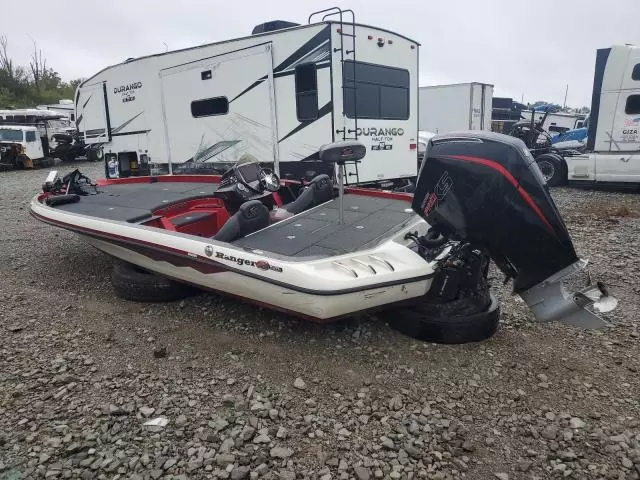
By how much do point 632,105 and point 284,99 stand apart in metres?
7.61

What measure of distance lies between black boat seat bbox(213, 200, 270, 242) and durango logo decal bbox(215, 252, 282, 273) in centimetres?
36

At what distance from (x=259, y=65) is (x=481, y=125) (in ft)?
40.8

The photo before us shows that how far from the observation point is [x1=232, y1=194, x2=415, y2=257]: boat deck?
3381mm

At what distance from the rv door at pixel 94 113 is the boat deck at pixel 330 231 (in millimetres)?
8312

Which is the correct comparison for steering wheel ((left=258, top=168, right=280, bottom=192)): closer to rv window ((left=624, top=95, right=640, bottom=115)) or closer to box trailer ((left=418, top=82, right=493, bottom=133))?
rv window ((left=624, top=95, right=640, bottom=115))

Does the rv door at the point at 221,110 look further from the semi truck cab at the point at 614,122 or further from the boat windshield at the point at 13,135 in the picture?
the boat windshield at the point at 13,135

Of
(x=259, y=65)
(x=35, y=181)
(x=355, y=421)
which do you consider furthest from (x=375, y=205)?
(x=35, y=181)

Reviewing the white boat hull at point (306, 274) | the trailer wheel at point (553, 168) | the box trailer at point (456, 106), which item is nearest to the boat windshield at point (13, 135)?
the box trailer at point (456, 106)

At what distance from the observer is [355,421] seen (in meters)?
2.64

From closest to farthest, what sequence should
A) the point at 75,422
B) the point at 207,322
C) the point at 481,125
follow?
the point at 75,422 → the point at 207,322 → the point at 481,125

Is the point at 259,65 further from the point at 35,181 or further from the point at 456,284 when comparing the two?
the point at 35,181

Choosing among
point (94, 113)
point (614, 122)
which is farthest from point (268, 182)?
point (614, 122)

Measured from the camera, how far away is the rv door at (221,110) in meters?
7.60

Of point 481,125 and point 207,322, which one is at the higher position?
point 481,125
